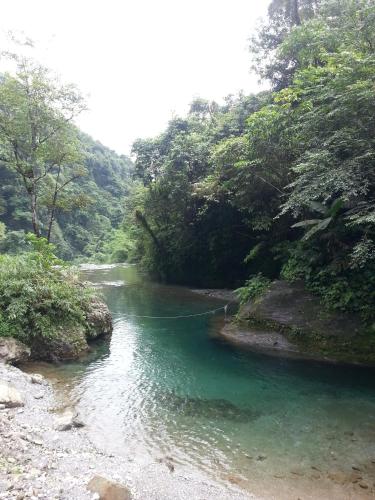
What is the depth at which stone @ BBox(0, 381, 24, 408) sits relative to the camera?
7.29 metres

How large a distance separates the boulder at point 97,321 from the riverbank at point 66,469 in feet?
19.4

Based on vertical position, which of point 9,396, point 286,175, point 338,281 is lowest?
point 9,396

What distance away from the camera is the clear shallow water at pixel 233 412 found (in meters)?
6.10

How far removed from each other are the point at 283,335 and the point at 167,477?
8145mm

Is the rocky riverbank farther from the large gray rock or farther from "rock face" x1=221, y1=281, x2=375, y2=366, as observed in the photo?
the large gray rock

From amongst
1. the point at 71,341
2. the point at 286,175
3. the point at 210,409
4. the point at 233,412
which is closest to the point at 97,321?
the point at 71,341

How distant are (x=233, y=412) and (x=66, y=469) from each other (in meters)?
4.15

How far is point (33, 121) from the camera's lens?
708 inches

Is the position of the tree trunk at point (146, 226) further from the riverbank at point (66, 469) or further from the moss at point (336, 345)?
the riverbank at point (66, 469)

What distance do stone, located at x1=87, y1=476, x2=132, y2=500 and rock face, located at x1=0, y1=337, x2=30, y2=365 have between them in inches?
234

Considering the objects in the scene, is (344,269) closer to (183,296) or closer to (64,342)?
(64,342)

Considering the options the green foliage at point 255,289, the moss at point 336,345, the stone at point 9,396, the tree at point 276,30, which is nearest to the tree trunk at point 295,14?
the tree at point 276,30

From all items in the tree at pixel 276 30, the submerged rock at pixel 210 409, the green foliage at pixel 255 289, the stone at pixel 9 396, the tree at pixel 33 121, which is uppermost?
the tree at pixel 276 30

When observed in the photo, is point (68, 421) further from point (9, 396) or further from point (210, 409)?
point (210, 409)
